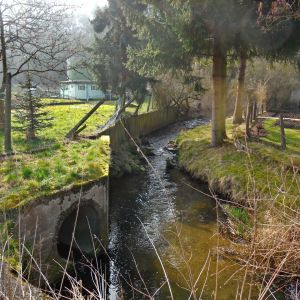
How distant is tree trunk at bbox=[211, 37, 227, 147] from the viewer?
17.1 meters

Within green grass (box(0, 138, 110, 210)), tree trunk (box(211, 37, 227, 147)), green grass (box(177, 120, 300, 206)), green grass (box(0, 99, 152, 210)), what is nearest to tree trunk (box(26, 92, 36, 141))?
green grass (box(0, 99, 152, 210))

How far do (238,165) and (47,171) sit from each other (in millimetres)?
8700

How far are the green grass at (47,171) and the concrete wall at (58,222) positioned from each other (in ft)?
0.82

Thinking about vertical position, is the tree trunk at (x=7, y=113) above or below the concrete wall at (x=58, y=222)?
above

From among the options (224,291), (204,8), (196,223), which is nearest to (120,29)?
(204,8)

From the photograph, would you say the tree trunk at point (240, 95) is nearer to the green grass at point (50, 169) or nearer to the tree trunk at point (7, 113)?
the green grass at point (50, 169)

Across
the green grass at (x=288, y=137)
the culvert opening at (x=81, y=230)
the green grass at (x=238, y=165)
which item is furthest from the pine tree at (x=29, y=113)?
the green grass at (x=288, y=137)

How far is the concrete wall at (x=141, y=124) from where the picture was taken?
20716mm

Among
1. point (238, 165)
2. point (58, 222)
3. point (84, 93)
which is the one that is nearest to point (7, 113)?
point (58, 222)

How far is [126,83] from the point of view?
76.4 feet

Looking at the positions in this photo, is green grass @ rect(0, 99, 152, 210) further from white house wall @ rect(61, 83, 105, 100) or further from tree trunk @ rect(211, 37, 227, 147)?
white house wall @ rect(61, 83, 105, 100)

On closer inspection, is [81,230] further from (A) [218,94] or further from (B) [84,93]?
(B) [84,93]

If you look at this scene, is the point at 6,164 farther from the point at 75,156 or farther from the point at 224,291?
the point at 224,291

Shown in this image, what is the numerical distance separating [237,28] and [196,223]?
7873mm
